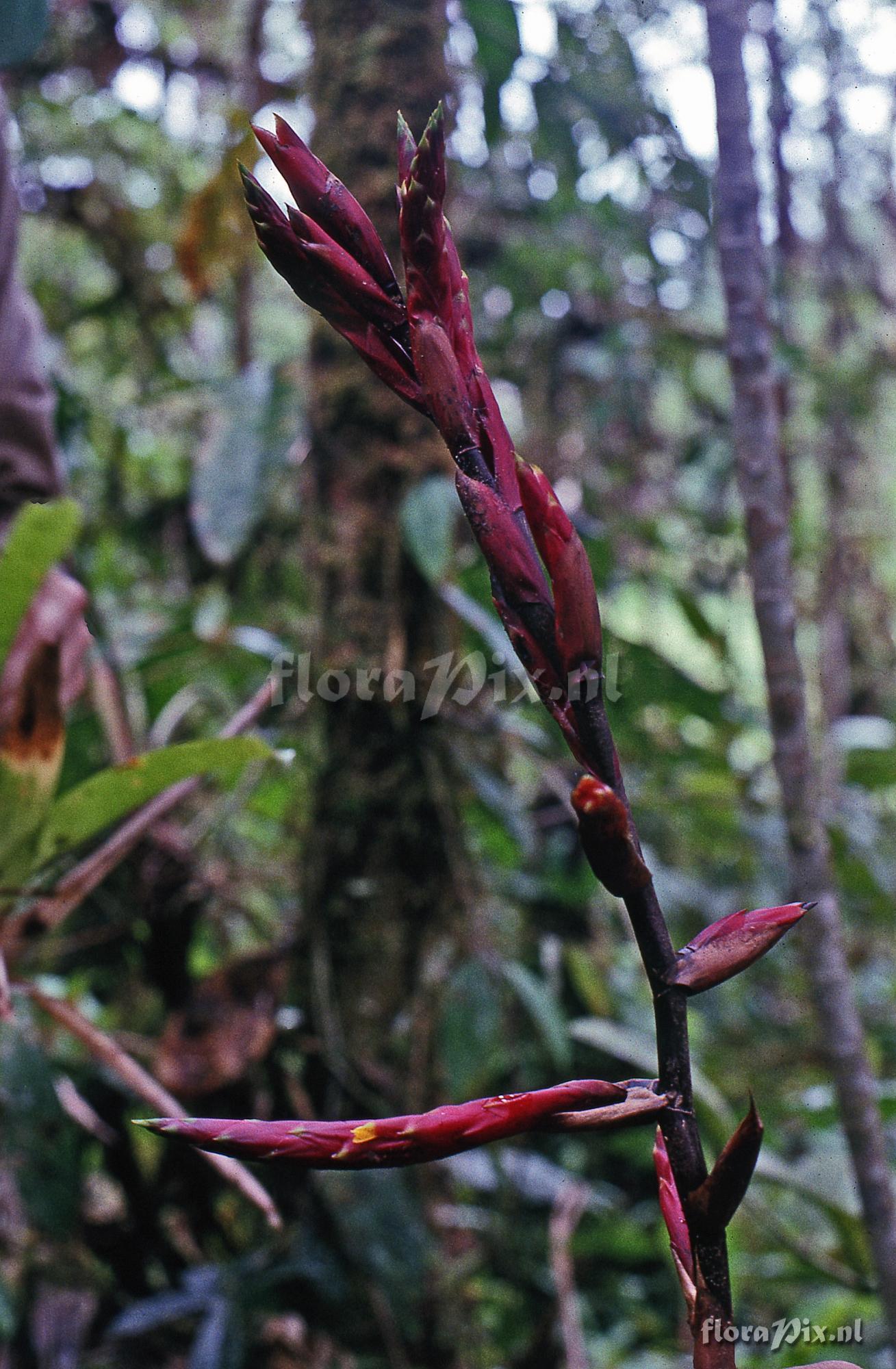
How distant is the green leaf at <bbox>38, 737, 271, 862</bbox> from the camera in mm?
687

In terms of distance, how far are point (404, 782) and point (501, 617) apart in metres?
0.82

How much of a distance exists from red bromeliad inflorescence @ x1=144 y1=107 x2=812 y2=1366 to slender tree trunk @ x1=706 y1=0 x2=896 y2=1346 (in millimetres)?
482

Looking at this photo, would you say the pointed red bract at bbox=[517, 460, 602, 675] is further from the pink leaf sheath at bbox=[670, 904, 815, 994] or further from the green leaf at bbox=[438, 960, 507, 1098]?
the green leaf at bbox=[438, 960, 507, 1098]

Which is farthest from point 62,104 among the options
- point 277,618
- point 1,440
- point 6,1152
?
point 6,1152

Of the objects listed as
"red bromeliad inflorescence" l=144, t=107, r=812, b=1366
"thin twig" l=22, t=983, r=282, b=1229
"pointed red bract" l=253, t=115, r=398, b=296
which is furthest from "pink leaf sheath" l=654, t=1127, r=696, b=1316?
"thin twig" l=22, t=983, r=282, b=1229

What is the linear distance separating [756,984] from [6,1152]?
1.54m

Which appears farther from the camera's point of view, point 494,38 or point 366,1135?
point 494,38

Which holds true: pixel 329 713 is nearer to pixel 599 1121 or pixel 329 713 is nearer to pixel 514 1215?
pixel 514 1215

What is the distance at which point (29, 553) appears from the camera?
663 mm

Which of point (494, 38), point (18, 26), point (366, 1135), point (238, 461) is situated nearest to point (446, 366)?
point (366, 1135)

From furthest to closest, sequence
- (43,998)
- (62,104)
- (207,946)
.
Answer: (62,104), (207,946), (43,998)

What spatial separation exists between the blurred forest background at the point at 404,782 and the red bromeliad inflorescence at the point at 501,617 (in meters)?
0.42

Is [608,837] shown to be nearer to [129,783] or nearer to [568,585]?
[568,585]

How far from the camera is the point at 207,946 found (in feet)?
4.98
